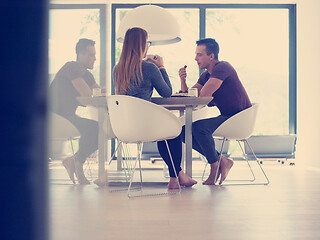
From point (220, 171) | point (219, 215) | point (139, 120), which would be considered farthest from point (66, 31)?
point (220, 171)

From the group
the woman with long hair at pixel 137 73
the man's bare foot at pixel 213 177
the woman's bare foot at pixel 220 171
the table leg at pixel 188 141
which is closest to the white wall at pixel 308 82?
the woman's bare foot at pixel 220 171

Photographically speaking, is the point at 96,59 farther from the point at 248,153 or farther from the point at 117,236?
the point at 248,153

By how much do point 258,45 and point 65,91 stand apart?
6.62 metres

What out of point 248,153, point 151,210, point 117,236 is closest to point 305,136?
point 248,153

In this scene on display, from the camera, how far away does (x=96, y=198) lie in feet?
1.10

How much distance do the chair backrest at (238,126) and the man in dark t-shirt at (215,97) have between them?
114 millimetres

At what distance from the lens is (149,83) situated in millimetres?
2928

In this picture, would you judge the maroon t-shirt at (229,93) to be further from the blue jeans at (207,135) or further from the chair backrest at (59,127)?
the chair backrest at (59,127)

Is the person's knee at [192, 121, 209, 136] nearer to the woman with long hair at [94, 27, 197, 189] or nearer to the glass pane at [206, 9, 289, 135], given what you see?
the woman with long hair at [94, 27, 197, 189]

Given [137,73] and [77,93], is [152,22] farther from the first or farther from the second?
[77,93]

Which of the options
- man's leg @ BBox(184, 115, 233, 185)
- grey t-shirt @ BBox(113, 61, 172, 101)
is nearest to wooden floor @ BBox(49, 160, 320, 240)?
man's leg @ BBox(184, 115, 233, 185)

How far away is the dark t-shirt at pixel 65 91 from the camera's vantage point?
24 cm

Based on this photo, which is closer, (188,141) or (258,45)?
(188,141)

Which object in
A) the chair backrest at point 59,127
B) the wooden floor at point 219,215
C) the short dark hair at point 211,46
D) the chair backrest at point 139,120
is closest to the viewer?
the chair backrest at point 59,127
